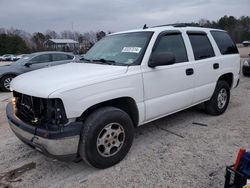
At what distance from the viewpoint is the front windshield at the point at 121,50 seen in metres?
3.69

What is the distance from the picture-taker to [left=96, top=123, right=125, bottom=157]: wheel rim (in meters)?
3.18

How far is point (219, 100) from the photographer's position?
207 inches

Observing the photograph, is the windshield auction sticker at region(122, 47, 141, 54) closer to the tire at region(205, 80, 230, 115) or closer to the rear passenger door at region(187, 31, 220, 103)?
the rear passenger door at region(187, 31, 220, 103)

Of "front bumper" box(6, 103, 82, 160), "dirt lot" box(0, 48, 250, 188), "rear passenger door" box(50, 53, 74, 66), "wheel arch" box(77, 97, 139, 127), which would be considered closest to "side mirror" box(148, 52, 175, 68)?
"wheel arch" box(77, 97, 139, 127)

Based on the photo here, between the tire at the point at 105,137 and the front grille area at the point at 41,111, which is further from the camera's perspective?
the tire at the point at 105,137

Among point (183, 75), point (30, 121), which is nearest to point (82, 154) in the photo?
point (30, 121)

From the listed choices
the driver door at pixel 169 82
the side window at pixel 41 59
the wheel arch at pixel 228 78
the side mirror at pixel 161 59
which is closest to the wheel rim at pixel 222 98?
the wheel arch at pixel 228 78

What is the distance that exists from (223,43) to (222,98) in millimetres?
1172

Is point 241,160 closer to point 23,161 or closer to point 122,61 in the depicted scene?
point 122,61

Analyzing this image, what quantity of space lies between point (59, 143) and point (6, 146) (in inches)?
75.0

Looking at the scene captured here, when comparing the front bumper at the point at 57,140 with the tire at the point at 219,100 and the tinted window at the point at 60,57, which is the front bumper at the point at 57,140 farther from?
the tinted window at the point at 60,57

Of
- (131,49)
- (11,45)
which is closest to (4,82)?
(131,49)

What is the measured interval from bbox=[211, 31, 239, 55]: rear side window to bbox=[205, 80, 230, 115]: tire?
0.68 m

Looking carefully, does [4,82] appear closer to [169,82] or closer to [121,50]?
[121,50]
